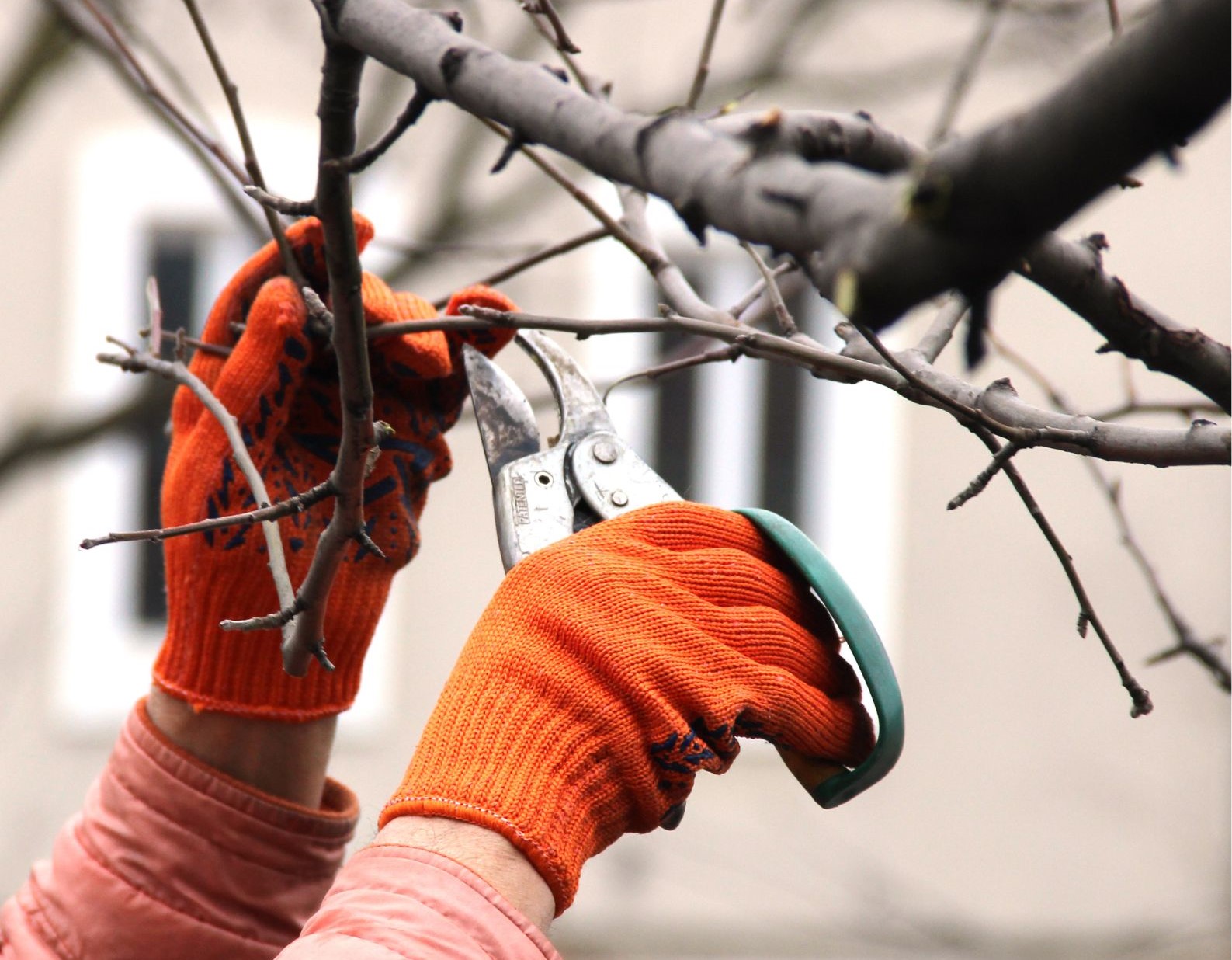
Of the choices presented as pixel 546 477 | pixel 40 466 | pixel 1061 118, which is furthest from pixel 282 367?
pixel 40 466

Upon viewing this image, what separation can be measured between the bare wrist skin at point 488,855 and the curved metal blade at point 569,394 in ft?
1.52

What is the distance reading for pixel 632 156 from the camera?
1.94 feet

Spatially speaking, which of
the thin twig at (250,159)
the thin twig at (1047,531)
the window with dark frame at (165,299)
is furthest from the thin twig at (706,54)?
the window with dark frame at (165,299)

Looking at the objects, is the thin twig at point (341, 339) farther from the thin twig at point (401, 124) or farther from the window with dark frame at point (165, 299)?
the window with dark frame at point (165, 299)

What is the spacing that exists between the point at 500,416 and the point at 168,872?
0.60 metres

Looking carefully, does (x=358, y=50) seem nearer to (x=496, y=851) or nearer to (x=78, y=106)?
(x=496, y=851)

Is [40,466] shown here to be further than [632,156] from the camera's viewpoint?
Yes

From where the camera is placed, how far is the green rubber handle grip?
1.23m

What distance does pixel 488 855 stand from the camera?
3.53ft

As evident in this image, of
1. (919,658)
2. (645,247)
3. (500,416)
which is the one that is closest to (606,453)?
(500,416)

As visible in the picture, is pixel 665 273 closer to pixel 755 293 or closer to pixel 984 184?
pixel 755 293

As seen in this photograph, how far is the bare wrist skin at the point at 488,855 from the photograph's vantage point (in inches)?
42.1

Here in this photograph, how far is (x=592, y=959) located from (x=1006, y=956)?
5.91 feet

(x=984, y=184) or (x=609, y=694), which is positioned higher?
(x=984, y=184)
